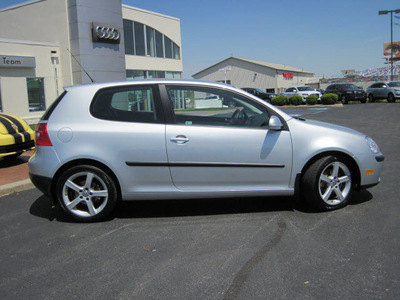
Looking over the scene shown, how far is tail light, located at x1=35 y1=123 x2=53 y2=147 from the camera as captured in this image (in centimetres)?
434

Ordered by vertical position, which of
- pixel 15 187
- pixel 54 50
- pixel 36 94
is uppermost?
pixel 54 50

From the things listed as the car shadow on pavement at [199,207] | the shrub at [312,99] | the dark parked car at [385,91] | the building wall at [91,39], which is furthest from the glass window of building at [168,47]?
the car shadow on pavement at [199,207]

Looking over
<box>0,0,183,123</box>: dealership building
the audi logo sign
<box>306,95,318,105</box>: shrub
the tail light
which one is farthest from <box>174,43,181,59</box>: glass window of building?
the tail light

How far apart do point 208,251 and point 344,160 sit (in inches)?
85.0

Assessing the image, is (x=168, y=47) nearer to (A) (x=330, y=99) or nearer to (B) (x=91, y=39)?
(A) (x=330, y=99)

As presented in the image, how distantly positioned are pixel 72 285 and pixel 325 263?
84.3 inches

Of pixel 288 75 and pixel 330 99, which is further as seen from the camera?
pixel 288 75

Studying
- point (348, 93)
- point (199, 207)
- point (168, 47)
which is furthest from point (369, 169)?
point (168, 47)

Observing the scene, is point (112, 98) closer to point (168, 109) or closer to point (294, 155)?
point (168, 109)

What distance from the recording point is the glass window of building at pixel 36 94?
18.4 meters

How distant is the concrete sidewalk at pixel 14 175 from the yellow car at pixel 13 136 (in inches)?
13.4

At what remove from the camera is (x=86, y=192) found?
437 centimetres

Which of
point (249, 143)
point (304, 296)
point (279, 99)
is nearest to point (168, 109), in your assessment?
point (249, 143)

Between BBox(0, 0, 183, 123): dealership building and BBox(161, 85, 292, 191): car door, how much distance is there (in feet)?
42.3
